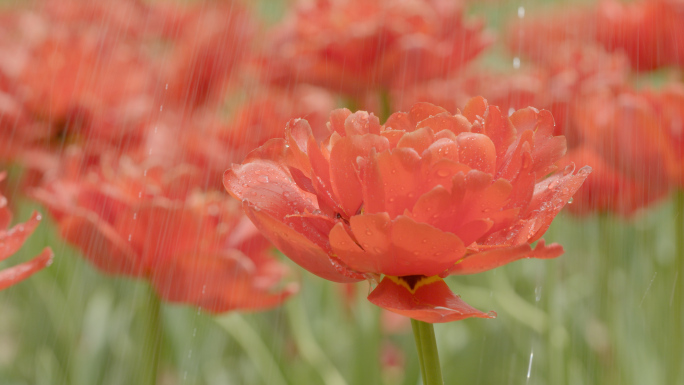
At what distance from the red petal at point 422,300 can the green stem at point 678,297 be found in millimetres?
297

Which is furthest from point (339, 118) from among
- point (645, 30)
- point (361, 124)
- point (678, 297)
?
point (645, 30)

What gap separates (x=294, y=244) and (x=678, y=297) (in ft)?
1.24

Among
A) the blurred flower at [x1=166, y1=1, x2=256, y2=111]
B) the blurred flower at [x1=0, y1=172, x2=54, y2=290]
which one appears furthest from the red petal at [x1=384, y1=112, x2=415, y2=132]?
the blurred flower at [x1=166, y1=1, x2=256, y2=111]

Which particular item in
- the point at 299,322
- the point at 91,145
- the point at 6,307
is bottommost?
the point at 6,307

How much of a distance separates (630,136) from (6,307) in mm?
825

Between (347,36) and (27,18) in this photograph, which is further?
(27,18)

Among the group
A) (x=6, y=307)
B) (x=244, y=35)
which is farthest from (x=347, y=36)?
(x=6, y=307)

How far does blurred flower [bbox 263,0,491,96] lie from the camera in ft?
2.68

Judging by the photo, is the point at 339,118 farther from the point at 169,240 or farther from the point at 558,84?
the point at 558,84

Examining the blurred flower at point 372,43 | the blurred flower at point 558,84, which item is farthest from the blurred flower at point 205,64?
the blurred flower at point 558,84

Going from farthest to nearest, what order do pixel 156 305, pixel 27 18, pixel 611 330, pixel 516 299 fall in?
pixel 27 18 → pixel 516 299 → pixel 611 330 → pixel 156 305

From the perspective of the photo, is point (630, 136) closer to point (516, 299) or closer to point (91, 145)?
point (516, 299)

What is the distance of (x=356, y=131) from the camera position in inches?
11.3

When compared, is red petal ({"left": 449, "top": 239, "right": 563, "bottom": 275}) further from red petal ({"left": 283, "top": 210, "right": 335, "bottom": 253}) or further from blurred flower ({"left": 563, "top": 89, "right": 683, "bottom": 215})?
blurred flower ({"left": 563, "top": 89, "right": 683, "bottom": 215})
